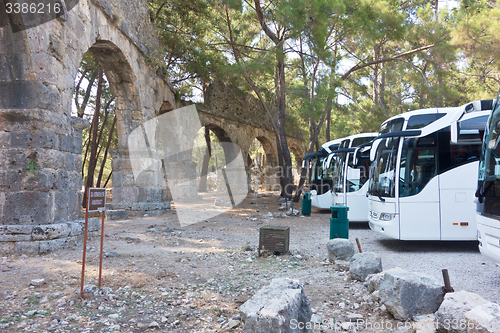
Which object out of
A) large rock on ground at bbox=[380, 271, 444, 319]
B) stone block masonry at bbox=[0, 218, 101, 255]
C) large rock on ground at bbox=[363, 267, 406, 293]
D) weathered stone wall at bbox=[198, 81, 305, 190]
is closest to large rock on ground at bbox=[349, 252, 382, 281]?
large rock on ground at bbox=[363, 267, 406, 293]

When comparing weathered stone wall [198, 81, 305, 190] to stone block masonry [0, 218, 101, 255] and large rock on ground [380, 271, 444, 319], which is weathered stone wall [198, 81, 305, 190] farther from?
large rock on ground [380, 271, 444, 319]

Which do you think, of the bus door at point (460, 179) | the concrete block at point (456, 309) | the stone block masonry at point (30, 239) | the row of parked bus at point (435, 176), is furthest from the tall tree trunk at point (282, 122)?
the concrete block at point (456, 309)

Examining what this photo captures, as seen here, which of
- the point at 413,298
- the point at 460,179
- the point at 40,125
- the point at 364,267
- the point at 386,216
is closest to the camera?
the point at 413,298

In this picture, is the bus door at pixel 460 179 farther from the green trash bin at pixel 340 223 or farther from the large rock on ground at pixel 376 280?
the large rock on ground at pixel 376 280

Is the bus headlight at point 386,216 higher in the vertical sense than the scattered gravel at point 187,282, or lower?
higher

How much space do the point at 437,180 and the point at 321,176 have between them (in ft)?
20.5

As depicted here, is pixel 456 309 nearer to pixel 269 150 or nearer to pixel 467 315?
pixel 467 315

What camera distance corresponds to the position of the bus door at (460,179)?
17.7ft

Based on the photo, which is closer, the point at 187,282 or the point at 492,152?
the point at 492,152

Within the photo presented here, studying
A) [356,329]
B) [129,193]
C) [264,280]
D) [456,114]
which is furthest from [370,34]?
[356,329]

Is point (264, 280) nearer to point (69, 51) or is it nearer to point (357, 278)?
point (357, 278)

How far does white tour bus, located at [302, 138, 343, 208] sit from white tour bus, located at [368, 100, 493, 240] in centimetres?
525

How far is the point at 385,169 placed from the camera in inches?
233

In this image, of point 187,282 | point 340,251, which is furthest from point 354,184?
point 187,282
